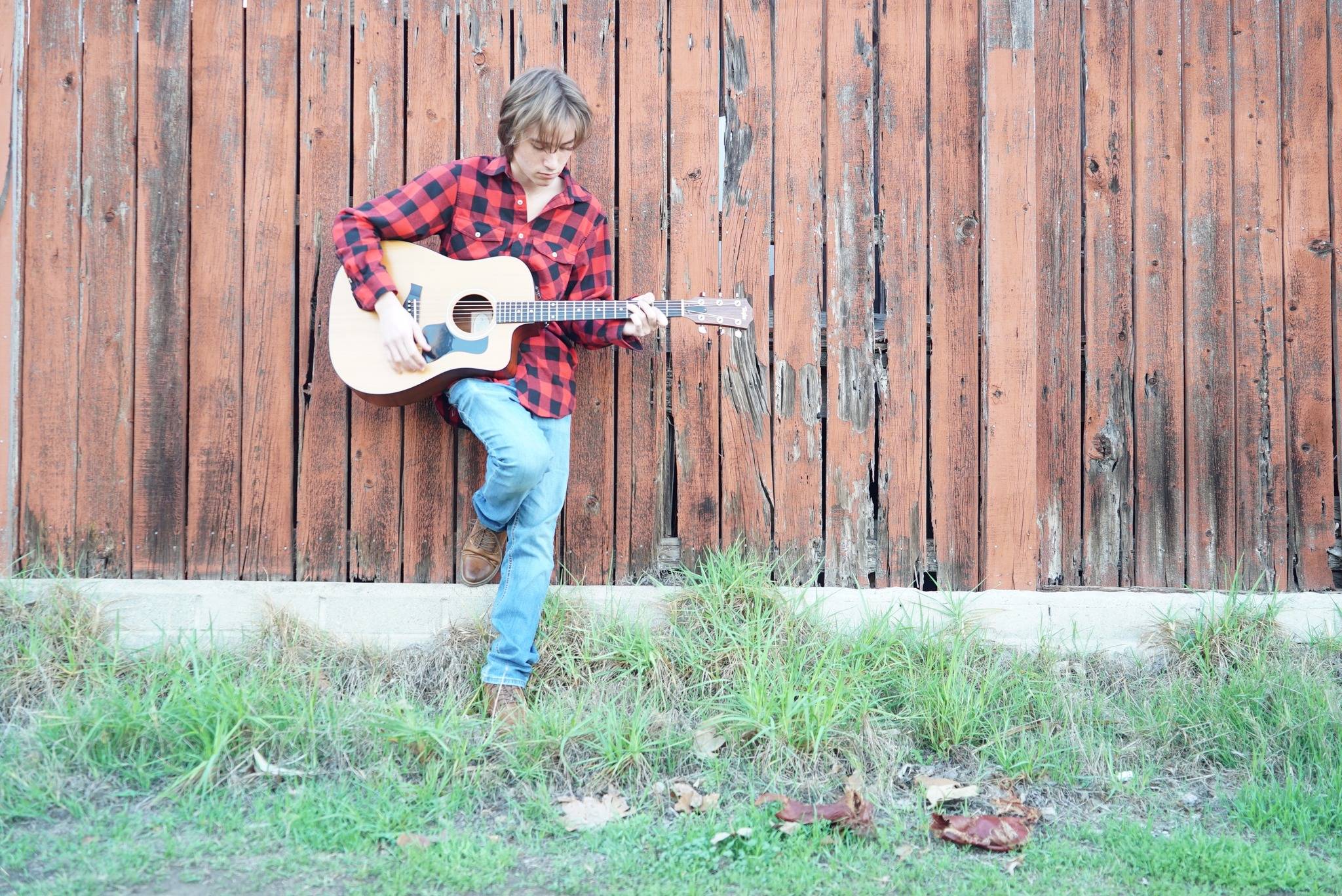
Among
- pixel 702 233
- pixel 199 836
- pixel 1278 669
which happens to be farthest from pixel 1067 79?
pixel 199 836

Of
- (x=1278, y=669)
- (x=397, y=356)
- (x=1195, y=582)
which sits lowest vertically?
(x=1278, y=669)

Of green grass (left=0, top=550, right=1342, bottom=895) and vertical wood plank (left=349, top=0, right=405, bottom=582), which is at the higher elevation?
vertical wood plank (left=349, top=0, right=405, bottom=582)

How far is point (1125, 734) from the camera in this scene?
2.69 metres

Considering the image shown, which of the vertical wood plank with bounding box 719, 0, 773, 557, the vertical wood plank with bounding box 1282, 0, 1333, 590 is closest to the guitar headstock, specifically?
the vertical wood plank with bounding box 719, 0, 773, 557

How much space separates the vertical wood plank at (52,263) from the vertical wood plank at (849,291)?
2.64 meters

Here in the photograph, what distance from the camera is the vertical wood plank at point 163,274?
3.16m

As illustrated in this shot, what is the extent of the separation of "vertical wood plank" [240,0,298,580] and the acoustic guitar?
1.52 ft

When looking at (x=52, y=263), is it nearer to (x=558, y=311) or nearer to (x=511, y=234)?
(x=511, y=234)

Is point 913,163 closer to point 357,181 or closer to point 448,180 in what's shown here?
point 448,180

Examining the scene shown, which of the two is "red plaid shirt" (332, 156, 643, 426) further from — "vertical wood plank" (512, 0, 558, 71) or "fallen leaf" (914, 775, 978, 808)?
"fallen leaf" (914, 775, 978, 808)

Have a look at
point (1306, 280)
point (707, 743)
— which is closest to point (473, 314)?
point (707, 743)

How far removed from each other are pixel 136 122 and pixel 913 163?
9.01 feet

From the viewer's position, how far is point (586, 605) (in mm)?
3039

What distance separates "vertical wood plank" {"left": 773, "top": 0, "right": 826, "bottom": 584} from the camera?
326 cm
